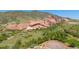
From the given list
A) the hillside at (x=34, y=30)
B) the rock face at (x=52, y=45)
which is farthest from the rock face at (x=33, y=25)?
the rock face at (x=52, y=45)

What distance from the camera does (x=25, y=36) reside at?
2217 millimetres

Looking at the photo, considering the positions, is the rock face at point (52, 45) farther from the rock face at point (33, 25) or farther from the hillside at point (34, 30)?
the rock face at point (33, 25)

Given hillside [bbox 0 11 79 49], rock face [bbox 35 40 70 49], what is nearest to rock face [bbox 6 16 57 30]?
hillside [bbox 0 11 79 49]

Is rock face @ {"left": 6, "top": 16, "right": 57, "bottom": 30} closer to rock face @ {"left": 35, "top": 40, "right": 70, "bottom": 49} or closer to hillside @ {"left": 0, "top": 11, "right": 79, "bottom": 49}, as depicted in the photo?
hillside @ {"left": 0, "top": 11, "right": 79, "bottom": 49}

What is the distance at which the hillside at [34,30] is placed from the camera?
221cm

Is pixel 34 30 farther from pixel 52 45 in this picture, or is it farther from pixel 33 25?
pixel 52 45

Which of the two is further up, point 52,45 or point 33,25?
point 33,25

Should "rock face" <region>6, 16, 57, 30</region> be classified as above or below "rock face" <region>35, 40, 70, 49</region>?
above

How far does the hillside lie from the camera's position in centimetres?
221

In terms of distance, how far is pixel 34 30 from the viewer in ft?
7.32

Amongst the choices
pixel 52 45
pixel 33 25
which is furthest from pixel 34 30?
pixel 52 45

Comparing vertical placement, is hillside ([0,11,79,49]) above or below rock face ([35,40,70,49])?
above
